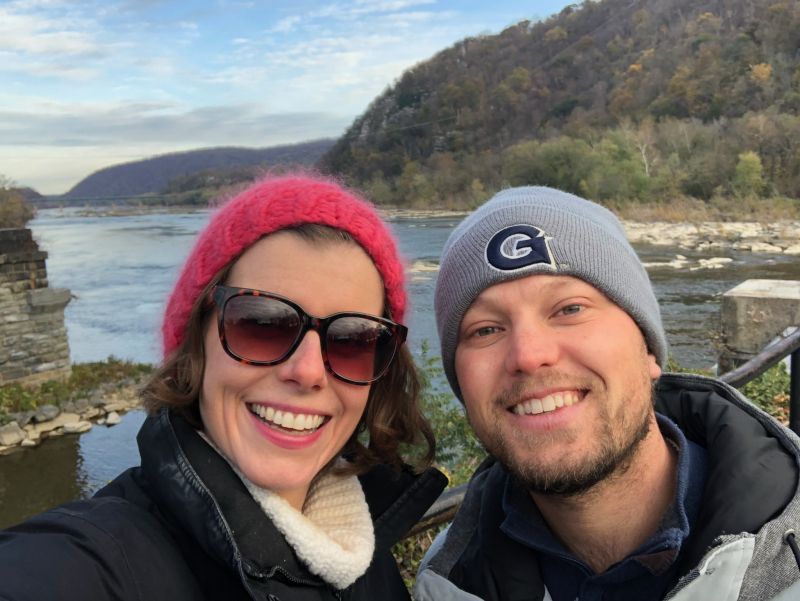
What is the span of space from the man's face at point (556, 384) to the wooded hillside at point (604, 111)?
10.4 meters

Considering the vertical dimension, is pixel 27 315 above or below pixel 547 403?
below

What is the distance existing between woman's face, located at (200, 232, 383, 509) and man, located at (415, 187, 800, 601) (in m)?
0.35

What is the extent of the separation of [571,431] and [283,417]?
25.5 inches

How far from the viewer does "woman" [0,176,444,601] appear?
1.17 metres

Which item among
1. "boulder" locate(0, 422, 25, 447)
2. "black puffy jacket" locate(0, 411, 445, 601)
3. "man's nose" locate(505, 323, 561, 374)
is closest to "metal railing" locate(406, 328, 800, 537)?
"black puffy jacket" locate(0, 411, 445, 601)

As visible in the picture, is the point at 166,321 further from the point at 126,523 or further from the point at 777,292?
the point at 777,292

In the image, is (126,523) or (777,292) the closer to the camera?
(126,523)

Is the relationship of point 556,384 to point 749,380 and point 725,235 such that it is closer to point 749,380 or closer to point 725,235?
point 749,380

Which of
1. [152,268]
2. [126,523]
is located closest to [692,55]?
[152,268]

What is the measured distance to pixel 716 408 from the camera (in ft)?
5.40

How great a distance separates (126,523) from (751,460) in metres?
1.21

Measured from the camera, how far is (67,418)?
13.0m

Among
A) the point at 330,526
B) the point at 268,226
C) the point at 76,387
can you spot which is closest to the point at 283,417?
the point at 330,526

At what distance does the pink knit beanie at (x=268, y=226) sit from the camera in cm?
146
